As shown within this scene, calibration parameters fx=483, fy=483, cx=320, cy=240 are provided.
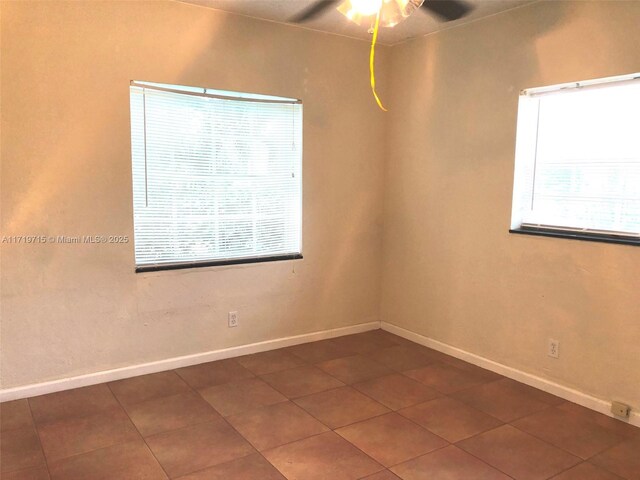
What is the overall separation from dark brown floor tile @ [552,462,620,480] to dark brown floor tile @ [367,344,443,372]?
1341 millimetres

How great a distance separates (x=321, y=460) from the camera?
2.34 metres

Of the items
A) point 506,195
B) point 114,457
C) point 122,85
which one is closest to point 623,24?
point 506,195

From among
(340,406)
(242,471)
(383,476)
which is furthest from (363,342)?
(242,471)

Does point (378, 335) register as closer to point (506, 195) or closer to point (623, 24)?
point (506, 195)

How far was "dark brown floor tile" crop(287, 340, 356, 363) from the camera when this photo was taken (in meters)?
3.69

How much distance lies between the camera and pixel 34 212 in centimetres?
283

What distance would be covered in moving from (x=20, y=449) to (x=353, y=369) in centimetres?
204

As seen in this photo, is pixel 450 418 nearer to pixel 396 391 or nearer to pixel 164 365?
pixel 396 391

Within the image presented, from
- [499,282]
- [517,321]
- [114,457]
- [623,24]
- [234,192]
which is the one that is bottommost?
[114,457]

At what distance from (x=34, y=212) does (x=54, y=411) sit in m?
1.15

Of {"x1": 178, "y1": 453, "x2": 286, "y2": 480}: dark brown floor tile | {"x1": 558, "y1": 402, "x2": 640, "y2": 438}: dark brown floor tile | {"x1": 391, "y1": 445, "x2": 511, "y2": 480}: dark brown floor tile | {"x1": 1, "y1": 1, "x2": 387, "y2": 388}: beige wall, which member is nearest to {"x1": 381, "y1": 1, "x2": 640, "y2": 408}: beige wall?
{"x1": 558, "y1": 402, "x2": 640, "y2": 438}: dark brown floor tile

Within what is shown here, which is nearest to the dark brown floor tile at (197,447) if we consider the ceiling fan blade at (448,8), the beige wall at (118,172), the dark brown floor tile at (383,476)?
the dark brown floor tile at (383,476)

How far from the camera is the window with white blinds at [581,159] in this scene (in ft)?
8.92

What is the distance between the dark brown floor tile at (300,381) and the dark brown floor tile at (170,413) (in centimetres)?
50
